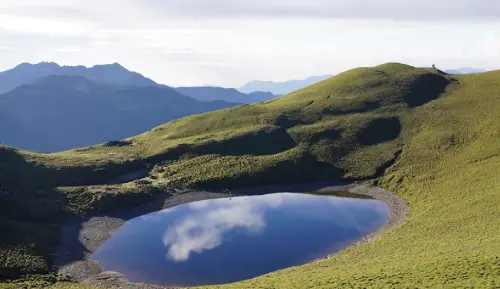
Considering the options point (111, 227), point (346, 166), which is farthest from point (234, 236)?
point (346, 166)

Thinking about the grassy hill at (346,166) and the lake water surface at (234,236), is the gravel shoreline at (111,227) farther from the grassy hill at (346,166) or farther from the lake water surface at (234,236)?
the grassy hill at (346,166)

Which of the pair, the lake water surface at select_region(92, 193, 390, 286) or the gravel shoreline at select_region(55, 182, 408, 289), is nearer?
the gravel shoreline at select_region(55, 182, 408, 289)

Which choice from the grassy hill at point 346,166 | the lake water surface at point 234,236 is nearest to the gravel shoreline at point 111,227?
the lake water surface at point 234,236

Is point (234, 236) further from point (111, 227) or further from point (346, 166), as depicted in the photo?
point (346, 166)

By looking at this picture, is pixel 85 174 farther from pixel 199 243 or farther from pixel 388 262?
pixel 388 262

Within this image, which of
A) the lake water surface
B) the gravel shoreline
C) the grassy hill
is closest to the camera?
the grassy hill

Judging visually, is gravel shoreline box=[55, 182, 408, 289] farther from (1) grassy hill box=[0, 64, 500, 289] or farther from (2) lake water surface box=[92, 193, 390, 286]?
(1) grassy hill box=[0, 64, 500, 289]

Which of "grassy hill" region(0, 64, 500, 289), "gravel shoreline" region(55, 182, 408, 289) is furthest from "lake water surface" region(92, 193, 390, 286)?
"grassy hill" region(0, 64, 500, 289)
